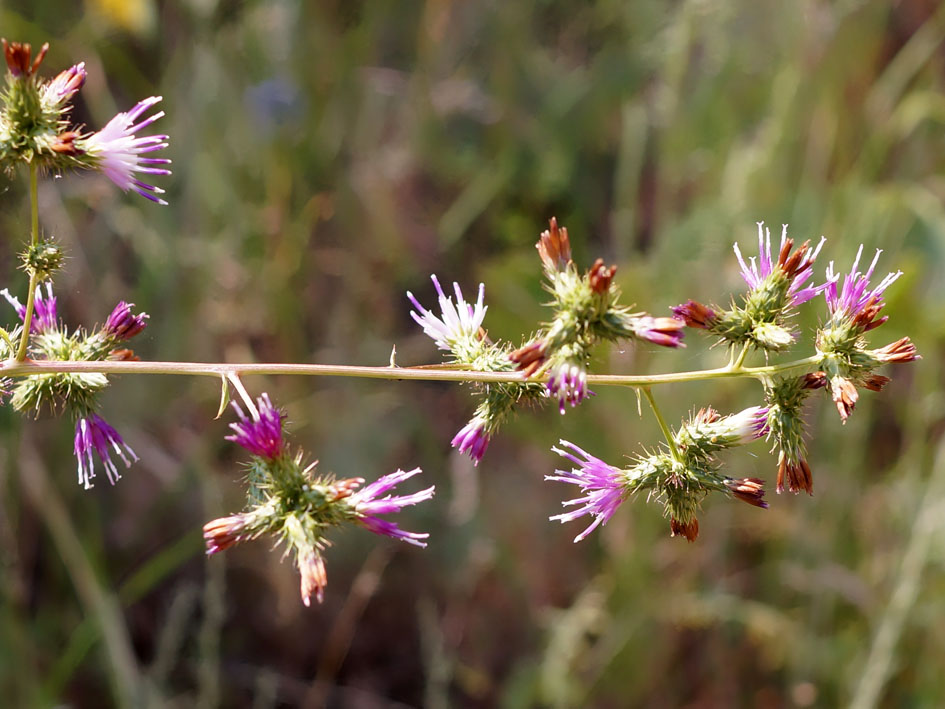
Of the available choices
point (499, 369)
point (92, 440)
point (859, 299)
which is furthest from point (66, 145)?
point (859, 299)

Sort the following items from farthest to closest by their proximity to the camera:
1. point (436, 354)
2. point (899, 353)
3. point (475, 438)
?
point (436, 354)
point (475, 438)
point (899, 353)

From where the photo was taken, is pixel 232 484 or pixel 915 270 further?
pixel 232 484

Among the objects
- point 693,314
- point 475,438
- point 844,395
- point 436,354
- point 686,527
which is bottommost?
point 686,527

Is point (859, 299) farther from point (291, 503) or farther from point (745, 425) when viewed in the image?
point (291, 503)

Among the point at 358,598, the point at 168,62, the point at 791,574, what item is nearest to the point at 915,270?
the point at 791,574

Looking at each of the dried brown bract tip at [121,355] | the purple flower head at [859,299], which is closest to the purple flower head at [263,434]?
the dried brown bract tip at [121,355]

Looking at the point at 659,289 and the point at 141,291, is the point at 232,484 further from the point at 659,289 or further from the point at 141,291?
the point at 659,289
